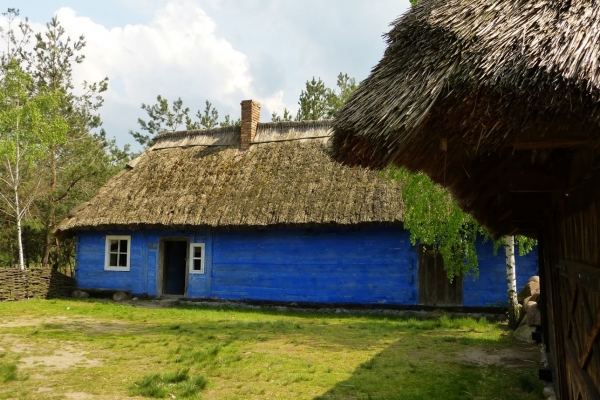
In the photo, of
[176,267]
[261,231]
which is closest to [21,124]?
[176,267]

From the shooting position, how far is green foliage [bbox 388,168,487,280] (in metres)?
10.5

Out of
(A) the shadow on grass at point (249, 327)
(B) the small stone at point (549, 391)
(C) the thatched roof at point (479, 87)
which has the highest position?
(C) the thatched roof at point (479, 87)

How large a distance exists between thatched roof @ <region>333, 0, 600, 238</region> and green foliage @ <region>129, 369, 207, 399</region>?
3801mm

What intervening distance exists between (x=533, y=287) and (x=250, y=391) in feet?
25.4

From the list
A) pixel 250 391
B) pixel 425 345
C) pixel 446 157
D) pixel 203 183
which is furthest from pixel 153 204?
pixel 446 157

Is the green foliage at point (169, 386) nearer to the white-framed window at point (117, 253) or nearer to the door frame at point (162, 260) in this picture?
A: the door frame at point (162, 260)

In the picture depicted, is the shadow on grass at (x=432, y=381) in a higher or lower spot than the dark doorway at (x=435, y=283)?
lower

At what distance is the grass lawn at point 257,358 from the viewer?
6.18 m

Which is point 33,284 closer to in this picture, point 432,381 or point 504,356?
point 432,381

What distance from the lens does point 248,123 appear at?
18188 mm

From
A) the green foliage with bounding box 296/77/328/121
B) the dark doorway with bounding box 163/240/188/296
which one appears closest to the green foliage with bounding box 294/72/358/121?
the green foliage with bounding box 296/77/328/121

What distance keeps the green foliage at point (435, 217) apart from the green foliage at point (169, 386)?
545 cm

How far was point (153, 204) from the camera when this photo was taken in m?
16.5

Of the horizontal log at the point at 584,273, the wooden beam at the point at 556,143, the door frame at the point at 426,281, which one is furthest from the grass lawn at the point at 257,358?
the wooden beam at the point at 556,143
